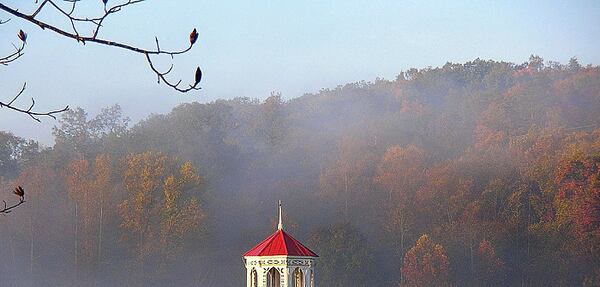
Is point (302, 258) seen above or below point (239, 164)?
below

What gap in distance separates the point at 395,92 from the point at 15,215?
3761 cm

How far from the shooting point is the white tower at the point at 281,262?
94.8ft

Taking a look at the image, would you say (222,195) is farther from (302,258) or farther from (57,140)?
(302,258)

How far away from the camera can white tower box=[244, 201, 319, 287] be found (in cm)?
2891

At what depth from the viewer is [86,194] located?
60281 mm

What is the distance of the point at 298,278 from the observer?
1175 inches

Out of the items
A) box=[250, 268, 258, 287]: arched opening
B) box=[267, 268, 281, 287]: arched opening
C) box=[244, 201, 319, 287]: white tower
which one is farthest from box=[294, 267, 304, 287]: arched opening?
box=[250, 268, 258, 287]: arched opening

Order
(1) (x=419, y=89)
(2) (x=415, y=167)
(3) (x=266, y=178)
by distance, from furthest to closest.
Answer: (1) (x=419, y=89) < (3) (x=266, y=178) < (2) (x=415, y=167)

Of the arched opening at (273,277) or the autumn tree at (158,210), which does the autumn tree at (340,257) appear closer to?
the autumn tree at (158,210)

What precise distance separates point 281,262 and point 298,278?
123cm

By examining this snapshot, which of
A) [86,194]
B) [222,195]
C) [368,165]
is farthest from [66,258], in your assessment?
[368,165]

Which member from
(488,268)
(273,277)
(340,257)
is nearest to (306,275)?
(273,277)

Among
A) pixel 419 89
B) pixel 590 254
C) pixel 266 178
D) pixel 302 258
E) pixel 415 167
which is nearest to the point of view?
pixel 302 258

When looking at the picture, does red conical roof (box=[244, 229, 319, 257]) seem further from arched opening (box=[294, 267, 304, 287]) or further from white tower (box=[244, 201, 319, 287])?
arched opening (box=[294, 267, 304, 287])
